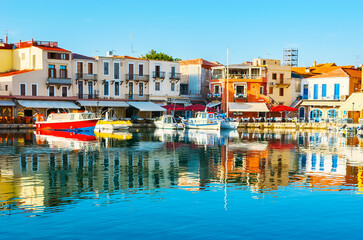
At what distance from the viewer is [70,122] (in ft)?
154

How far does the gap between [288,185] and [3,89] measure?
→ 4282cm

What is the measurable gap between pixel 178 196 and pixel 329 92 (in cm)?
5012

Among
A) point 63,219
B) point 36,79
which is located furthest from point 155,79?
point 63,219

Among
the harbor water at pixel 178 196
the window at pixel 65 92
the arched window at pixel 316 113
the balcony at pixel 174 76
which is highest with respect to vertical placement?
the balcony at pixel 174 76

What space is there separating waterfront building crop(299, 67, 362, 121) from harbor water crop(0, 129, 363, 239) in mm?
34967

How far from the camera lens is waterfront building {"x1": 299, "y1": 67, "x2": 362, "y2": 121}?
59031 mm

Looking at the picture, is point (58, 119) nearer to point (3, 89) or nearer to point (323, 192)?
point (3, 89)

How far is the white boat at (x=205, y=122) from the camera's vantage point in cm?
5266

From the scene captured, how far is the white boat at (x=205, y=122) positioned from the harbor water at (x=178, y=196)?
26.2m

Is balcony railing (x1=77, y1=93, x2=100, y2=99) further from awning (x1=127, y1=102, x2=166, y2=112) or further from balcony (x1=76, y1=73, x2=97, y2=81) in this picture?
awning (x1=127, y1=102, x2=166, y2=112)

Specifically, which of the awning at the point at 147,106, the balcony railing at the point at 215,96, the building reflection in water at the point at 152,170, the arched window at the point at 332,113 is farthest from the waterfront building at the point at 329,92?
the building reflection in water at the point at 152,170

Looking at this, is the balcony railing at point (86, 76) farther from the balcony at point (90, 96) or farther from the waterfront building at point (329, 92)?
the waterfront building at point (329, 92)

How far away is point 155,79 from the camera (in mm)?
61500

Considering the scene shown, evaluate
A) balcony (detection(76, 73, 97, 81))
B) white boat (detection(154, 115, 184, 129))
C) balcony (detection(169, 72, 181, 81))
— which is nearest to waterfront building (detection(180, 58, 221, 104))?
balcony (detection(169, 72, 181, 81))
